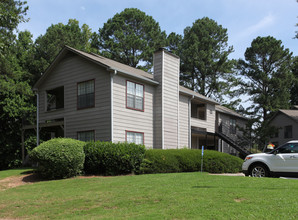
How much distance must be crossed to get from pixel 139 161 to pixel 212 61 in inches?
1247

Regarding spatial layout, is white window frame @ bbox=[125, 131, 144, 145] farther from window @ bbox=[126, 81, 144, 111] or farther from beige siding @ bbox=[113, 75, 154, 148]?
window @ bbox=[126, 81, 144, 111]

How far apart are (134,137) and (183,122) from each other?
18.1ft

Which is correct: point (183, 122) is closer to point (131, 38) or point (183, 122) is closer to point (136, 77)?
point (136, 77)

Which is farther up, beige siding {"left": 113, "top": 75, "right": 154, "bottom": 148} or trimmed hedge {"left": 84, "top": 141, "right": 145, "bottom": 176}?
beige siding {"left": 113, "top": 75, "right": 154, "bottom": 148}

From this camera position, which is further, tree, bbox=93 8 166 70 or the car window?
tree, bbox=93 8 166 70

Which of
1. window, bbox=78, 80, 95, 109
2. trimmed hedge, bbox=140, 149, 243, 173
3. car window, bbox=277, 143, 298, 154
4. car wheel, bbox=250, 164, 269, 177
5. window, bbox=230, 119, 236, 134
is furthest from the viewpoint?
window, bbox=230, 119, 236, 134

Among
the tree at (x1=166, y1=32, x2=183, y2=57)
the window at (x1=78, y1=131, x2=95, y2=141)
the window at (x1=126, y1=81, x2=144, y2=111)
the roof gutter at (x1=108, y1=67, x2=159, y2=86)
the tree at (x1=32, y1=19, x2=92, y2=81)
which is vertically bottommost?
the window at (x1=78, y1=131, x2=95, y2=141)

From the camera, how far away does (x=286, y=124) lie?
39.0 meters

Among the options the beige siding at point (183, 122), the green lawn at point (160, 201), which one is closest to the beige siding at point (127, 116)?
the beige siding at point (183, 122)

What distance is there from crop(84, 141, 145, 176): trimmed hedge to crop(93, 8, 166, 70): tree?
2937cm

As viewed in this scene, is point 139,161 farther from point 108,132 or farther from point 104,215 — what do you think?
point 104,215

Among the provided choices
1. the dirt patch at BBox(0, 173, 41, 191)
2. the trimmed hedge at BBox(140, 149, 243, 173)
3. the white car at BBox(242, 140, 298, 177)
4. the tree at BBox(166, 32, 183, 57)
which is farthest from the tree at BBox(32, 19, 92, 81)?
the white car at BBox(242, 140, 298, 177)

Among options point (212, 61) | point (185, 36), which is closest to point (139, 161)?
point (212, 61)

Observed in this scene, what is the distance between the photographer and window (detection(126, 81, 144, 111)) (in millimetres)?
19359
